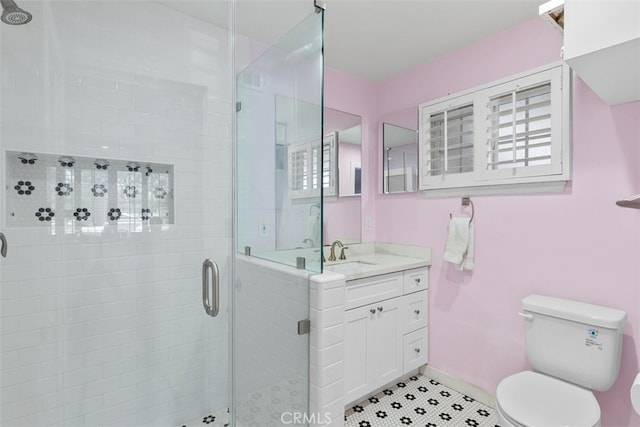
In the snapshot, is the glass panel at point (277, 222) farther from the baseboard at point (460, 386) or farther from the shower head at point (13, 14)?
the baseboard at point (460, 386)

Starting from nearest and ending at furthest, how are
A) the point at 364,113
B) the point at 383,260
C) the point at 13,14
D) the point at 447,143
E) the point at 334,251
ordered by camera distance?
the point at 13,14 < the point at 447,143 < the point at 383,260 < the point at 334,251 < the point at 364,113

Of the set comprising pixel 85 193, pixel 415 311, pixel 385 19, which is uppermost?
pixel 385 19

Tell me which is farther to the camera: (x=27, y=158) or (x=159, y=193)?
(x=159, y=193)

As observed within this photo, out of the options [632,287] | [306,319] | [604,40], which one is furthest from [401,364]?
[604,40]

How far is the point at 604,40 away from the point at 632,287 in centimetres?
119

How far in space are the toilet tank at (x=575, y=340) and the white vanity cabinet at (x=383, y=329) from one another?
0.71 meters

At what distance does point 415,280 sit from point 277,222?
3.89 ft

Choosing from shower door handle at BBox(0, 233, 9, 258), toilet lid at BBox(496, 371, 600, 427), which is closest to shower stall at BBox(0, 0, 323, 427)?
shower door handle at BBox(0, 233, 9, 258)

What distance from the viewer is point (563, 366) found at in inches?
63.2

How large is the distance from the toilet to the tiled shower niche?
1.99 metres

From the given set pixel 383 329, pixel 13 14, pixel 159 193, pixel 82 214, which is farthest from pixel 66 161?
pixel 383 329

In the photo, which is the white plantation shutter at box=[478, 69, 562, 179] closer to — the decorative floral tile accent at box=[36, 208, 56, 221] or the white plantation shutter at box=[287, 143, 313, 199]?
the white plantation shutter at box=[287, 143, 313, 199]

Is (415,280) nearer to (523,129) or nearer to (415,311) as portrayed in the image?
(415,311)

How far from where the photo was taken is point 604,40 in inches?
42.1
